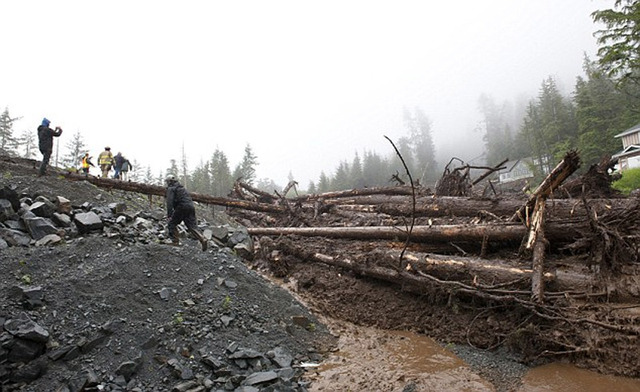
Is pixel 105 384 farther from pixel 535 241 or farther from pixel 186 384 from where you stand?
pixel 535 241

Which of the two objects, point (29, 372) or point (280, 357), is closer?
point (29, 372)

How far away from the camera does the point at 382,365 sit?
15.8 feet

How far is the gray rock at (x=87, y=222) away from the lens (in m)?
7.02

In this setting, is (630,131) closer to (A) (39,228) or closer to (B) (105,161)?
(B) (105,161)

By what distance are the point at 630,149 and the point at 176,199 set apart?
35637 millimetres

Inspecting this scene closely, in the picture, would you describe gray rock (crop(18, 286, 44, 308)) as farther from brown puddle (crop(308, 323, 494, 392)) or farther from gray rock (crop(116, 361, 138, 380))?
brown puddle (crop(308, 323, 494, 392))

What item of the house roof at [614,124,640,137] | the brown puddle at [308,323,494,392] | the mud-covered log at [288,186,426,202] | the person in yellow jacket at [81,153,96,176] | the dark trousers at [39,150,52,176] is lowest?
the brown puddle at [308,323,494,392]

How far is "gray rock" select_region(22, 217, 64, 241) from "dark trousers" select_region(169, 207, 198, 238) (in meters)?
2.05

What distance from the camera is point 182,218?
7.54m

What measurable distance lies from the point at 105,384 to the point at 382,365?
3585mm

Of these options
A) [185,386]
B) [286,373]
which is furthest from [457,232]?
[185,386]

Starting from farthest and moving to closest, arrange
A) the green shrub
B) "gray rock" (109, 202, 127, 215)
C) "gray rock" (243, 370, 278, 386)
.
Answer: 1. the green shrub
2. "gray rock" (109, 202, 127, 215)
3. "gray rock" (243, 370, 278, 386)

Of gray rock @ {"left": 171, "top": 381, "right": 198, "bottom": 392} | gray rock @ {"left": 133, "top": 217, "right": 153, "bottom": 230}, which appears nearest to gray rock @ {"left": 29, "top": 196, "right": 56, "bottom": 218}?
gray rock @ {"left": 133, "top": 217, "right": 153, "bottom": 230}

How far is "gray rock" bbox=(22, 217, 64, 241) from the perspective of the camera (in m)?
6.45
